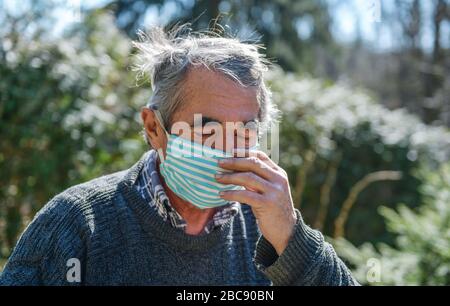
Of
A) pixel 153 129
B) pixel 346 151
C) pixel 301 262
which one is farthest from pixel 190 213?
pixel 346 151

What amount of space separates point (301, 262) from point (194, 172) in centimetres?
44

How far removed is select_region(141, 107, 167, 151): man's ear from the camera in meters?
1.95

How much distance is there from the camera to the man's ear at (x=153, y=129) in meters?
1.95

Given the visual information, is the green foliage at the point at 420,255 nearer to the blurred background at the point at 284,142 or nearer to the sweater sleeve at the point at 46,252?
the blurred background at the point at 284,142

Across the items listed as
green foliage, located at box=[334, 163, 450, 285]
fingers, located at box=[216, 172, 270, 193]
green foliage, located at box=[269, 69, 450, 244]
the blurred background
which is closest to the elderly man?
fingers, located at box=[216, 172, 270, 193]

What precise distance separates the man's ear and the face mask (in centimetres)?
8

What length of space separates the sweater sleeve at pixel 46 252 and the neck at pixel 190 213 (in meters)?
0.33

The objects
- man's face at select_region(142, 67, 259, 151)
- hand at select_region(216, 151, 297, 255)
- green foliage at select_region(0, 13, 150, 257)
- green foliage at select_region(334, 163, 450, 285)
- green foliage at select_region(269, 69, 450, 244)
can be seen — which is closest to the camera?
hand at select_region(216, 151, 297, 255)

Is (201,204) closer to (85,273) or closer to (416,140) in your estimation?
(85,273)

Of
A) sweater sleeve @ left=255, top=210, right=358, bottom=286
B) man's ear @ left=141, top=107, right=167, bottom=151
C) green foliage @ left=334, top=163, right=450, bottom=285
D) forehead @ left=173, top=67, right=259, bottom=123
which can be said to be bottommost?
green foliage @ left=334, top=163, right=450, bottom=285

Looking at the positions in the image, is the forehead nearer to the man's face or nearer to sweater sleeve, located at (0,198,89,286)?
the man's face

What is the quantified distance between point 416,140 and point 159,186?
4.19 metres

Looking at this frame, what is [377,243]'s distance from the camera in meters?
5.09

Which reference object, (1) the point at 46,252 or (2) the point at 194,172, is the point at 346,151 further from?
(1) the point at 46,252
